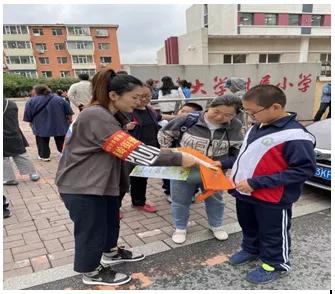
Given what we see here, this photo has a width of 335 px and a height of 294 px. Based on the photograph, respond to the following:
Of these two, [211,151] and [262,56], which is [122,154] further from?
[262,56]

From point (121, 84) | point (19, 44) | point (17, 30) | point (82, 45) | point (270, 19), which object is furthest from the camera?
point (82, 45)

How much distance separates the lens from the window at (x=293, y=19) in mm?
28984

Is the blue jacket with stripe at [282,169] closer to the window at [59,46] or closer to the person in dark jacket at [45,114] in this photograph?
the person in dark jacket at [45,114]

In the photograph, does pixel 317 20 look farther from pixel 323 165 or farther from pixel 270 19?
pixel 323 165

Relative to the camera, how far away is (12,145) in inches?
171

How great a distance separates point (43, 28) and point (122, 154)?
56574 mm

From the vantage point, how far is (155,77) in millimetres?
8258

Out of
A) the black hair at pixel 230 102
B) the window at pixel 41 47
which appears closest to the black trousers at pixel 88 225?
the black hair at pixel 230 102

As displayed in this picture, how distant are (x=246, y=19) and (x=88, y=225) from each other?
30118 millimetres

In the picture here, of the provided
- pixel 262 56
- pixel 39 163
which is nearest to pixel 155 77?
pixel 39 163

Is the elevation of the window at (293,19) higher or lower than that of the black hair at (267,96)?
higher

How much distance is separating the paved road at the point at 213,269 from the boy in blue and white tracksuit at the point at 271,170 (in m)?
0.13

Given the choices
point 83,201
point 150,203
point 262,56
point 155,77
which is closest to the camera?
point 83,201

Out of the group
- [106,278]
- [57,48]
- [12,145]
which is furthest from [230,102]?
[57,48]
